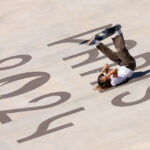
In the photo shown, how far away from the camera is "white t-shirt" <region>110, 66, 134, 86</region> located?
21594 mm

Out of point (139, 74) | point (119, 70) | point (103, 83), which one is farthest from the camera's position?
point (139, 74)

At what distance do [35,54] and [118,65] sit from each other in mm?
3432

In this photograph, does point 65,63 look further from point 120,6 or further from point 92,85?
point 120,6

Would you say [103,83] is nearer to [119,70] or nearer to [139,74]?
[119,70]

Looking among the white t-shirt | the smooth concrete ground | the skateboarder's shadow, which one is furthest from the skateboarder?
the skateboarder's shadow

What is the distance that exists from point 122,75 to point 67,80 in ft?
6.19

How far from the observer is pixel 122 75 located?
21.7 m

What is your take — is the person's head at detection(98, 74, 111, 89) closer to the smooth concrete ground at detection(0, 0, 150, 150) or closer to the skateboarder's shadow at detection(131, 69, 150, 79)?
the smooth concrete ground at detection(0, 0, 150, 150)

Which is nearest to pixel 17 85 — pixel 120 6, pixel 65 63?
pixel 65 63

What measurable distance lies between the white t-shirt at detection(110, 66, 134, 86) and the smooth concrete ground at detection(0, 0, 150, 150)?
0.63 feet

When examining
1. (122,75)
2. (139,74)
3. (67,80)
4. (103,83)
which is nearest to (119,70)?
(122,75)

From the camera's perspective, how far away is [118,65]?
75.4ft

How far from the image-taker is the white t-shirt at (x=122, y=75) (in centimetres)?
2159

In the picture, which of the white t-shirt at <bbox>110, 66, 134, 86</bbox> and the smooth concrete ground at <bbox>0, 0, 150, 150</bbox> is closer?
the smooth concrete ground at <bbox>0, 0, 150, 150</bbox>
